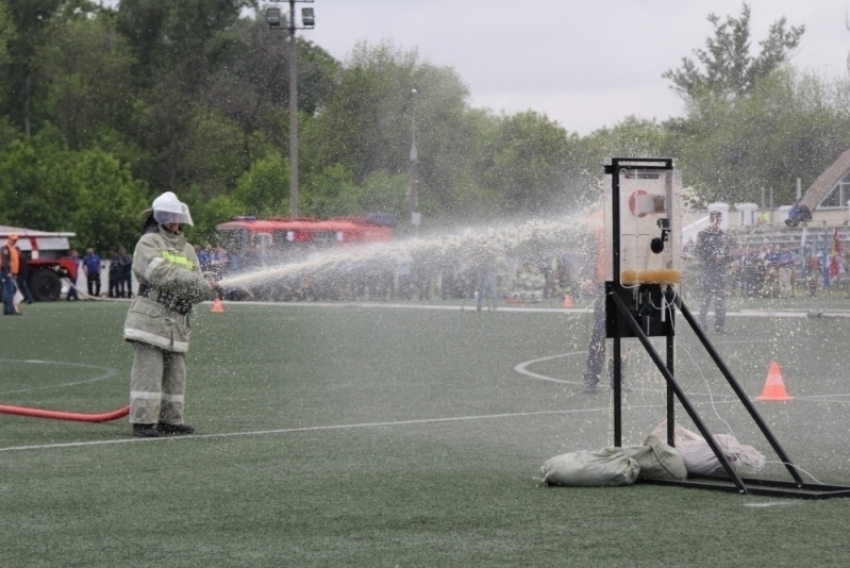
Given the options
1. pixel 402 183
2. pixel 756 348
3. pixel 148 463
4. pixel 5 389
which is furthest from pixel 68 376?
pixel 402 183

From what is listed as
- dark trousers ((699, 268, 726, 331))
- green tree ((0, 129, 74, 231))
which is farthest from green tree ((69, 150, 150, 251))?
dark trousers ((699, 268, 726, 331))

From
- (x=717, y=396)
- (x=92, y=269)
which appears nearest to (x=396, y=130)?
(x=92, y=269)

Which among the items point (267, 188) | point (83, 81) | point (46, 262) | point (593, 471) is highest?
point (83, 81)

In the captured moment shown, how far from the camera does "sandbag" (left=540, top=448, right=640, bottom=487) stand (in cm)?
802

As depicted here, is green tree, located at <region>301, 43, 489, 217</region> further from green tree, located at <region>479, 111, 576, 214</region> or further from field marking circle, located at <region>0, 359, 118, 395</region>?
field marking circle, located at <region>0, 359, 118, 395</region>

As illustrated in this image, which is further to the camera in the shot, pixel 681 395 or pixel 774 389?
pixel 774 389

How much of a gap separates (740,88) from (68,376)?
72.3 m

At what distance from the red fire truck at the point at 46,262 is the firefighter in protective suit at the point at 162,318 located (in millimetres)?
35334

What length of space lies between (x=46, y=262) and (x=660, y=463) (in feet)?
131

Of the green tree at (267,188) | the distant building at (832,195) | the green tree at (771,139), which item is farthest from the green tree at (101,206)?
the distant building at (832,195)

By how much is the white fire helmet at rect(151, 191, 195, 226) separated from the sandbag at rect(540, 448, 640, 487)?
408 cm

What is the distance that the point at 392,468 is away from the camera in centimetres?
891

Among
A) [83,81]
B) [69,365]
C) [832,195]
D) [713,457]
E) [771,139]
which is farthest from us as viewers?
[83,81]

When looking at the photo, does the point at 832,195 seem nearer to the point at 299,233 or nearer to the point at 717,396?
the point at 299,233
